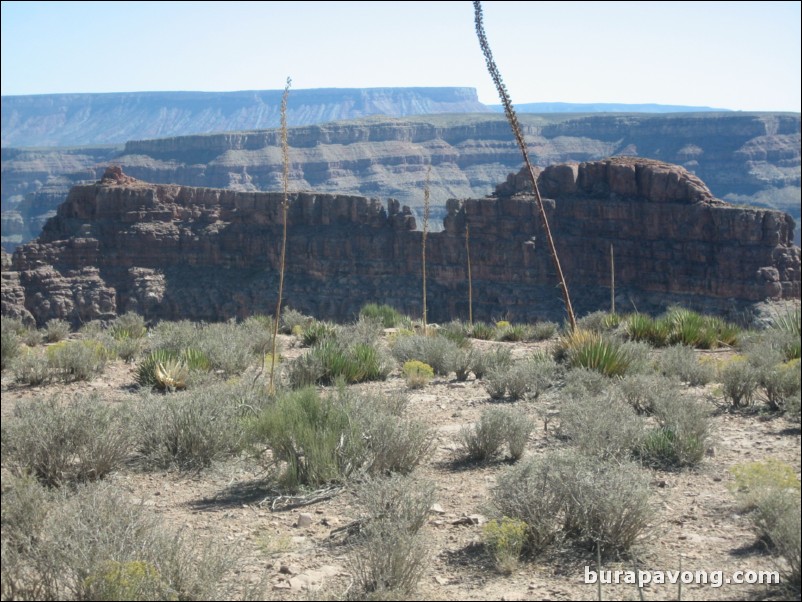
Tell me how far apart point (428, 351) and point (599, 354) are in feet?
9.14

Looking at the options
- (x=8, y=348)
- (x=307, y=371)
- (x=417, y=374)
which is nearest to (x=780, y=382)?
(x=417, y=374)

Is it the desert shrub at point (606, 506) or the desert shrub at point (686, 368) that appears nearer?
the desert shrub at point (606, 506)

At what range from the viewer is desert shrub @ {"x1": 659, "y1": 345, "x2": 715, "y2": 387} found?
10250 mm

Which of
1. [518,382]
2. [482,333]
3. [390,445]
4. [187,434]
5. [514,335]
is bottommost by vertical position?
[482,333]

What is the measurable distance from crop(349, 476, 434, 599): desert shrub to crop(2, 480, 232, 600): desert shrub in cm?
86

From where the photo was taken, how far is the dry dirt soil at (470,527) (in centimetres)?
540

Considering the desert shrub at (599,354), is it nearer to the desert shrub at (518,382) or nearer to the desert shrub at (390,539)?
the desert shrub at (518,382)

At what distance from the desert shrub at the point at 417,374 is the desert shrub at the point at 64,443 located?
14.1 feet

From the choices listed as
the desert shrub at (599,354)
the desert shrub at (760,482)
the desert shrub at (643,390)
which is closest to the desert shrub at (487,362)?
the desert shrub at (599,354)

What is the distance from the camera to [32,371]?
38.3 ft

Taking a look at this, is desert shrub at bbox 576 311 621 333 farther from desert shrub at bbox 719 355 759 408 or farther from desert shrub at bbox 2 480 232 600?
desert shrub at bbox 2 480 232 600

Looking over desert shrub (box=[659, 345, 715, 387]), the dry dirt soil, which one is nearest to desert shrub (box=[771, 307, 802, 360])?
desert shrub (box=[659, 345, 715, 387])

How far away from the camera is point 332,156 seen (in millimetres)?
152375

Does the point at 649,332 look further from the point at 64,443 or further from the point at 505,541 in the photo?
the point at 64,443
